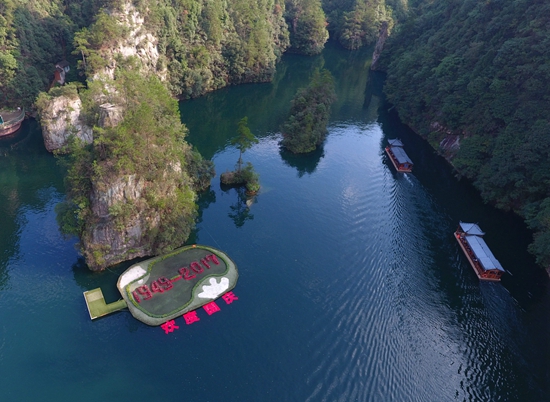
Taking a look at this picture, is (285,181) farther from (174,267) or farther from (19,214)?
(19,214)

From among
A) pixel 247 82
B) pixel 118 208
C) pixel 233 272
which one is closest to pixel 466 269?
pixel 233 272

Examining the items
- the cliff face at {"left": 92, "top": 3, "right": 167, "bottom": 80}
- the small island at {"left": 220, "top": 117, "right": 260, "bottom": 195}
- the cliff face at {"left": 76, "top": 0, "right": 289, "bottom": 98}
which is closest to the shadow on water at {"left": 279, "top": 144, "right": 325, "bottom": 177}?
the small island at {"left": 220, "top": 117, "right": 260, "bottom": 195}

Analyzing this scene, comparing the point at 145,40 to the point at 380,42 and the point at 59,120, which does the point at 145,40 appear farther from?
the point at 380,42

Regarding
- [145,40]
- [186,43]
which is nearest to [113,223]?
[145,40]

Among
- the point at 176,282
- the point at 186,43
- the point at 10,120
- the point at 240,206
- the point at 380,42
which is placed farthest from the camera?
the point at 380,42

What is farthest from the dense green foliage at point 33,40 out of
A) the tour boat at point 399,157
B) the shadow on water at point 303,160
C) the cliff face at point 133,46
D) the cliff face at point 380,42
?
the cliff face at point 380,42

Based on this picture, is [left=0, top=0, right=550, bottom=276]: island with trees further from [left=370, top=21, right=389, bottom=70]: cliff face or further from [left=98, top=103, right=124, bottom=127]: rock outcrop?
[left=370, top=21, right=389, bottom=70]: cliff face
